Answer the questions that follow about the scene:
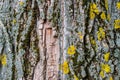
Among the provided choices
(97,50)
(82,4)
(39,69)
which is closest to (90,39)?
(97,50)

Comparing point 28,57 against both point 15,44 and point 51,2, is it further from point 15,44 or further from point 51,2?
point 51,2

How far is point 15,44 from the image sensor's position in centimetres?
141

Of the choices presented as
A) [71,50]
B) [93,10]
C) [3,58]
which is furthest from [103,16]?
[3,58]

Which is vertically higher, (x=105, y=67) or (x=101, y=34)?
(x=101, y=34)

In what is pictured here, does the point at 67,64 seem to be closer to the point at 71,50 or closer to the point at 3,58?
the point at 71,50

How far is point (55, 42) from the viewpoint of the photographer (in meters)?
1.39

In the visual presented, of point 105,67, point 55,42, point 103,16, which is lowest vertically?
point 105,67

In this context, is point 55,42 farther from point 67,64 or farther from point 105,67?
point 105,67

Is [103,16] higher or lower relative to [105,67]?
higher

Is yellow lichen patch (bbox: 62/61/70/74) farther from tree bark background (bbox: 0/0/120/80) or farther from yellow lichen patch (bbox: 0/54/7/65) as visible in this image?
yellow lichen patch (bbox: 0/54/7/65)

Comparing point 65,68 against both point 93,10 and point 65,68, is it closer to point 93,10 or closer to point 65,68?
point 65,68

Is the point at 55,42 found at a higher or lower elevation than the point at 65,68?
higher

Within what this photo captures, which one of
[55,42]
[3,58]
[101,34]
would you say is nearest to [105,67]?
[101,34]

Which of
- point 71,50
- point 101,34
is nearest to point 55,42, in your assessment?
point 71,50
